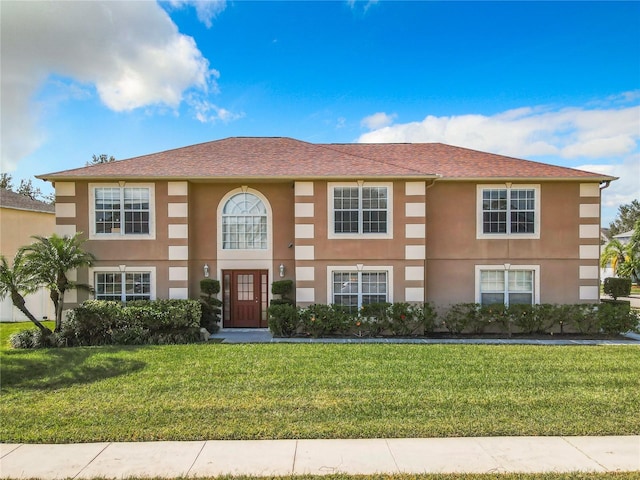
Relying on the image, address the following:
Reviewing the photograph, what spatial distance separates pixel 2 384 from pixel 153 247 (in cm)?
622

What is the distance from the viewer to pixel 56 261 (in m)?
12.1

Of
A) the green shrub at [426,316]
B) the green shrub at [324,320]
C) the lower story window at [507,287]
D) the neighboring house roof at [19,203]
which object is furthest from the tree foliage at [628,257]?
the neighboring house roof at [19,203]

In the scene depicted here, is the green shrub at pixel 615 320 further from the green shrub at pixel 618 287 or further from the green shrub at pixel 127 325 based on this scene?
the green shrub at pixel 127 325

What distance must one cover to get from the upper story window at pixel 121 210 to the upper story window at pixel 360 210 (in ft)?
20.2

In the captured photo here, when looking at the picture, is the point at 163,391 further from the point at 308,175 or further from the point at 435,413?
the point at 308,175

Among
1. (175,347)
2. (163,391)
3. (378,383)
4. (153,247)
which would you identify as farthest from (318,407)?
(153,247)

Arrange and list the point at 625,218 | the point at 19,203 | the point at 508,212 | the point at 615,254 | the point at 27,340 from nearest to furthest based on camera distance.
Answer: the point at 27,340, the point at 508,212, the point at 19,203, the point at 615,254, the point at 625,218

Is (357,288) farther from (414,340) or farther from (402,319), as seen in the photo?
(414,340)

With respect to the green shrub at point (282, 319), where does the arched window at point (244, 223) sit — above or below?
above

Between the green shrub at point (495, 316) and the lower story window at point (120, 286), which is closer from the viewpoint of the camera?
the green shrub at point (495, 316)

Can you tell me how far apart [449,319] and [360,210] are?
4.67 meters

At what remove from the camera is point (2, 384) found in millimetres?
8094

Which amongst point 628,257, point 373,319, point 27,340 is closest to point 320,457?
point 373,319

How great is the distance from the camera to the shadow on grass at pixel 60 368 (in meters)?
8.20
